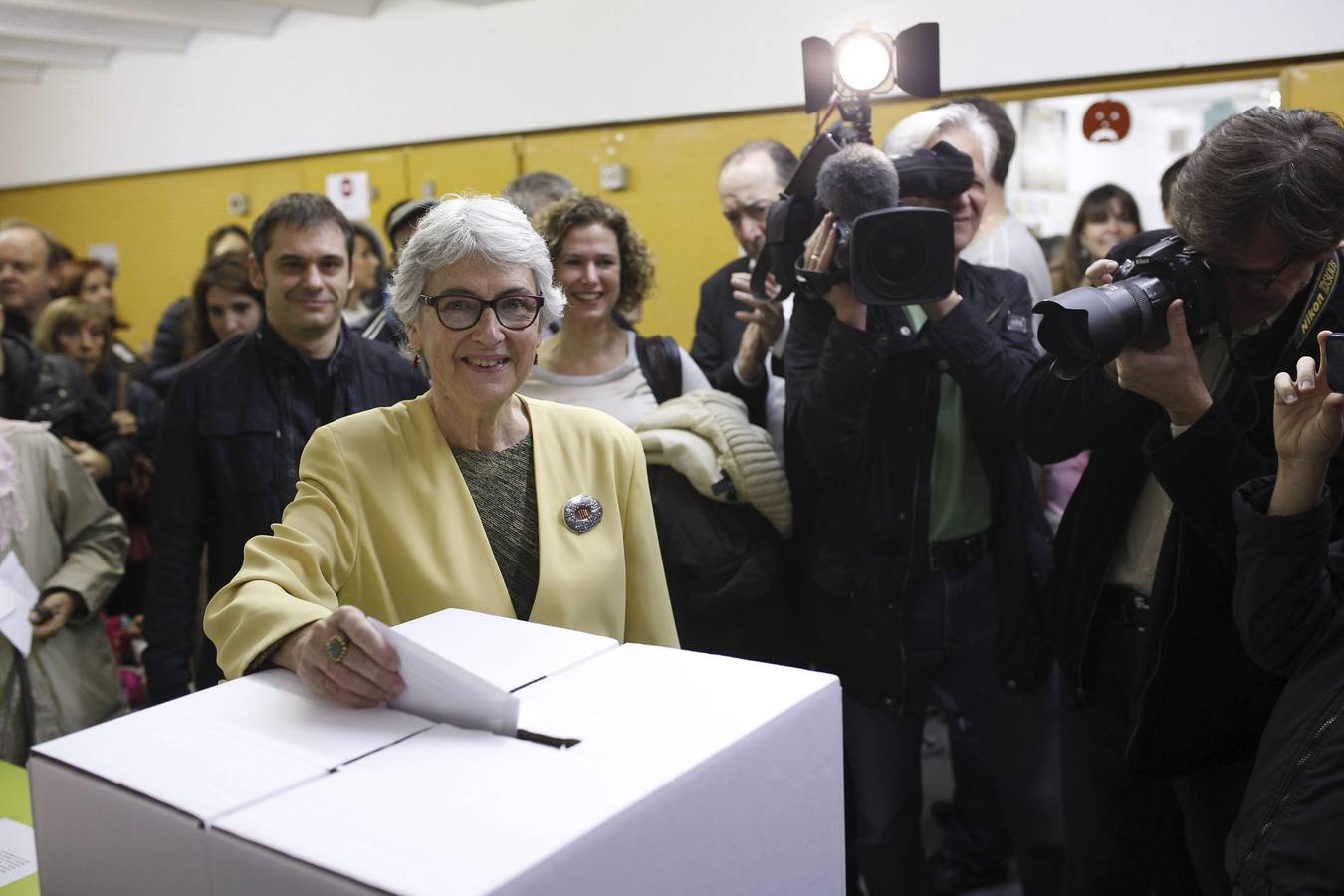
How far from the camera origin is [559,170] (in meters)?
5.30

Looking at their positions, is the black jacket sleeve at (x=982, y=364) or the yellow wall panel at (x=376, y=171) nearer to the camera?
the black jacket sleeve at (x=982, y=364)

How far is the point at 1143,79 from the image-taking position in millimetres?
3846

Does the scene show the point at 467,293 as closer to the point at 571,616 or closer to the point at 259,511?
the point at 571,616

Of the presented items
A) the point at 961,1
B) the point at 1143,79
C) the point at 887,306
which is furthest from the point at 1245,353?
the point at 961,1

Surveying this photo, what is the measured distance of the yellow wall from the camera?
14.0 feet

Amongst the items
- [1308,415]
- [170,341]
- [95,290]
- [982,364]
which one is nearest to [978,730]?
[982,364]

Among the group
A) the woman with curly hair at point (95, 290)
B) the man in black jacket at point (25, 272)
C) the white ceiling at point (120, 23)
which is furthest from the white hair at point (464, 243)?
the white ceiling at point (120, 23)

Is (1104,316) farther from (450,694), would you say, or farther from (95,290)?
(95,290)

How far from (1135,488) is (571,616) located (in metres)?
0.94

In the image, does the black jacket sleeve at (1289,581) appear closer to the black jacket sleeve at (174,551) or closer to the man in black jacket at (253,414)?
the man in black jacket at (253,414)

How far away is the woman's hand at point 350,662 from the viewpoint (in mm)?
996

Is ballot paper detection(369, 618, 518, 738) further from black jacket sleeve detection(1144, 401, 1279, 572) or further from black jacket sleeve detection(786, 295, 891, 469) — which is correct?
black jacket sleeve detection(786, 295, 891, 469)

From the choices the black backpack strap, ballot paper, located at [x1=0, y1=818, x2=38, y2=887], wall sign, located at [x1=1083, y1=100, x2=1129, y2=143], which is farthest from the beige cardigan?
wall sign, located at [x1=1083, y1=100, x2=1129, y2=143]

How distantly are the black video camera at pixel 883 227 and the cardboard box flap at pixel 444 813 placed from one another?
1.23m
